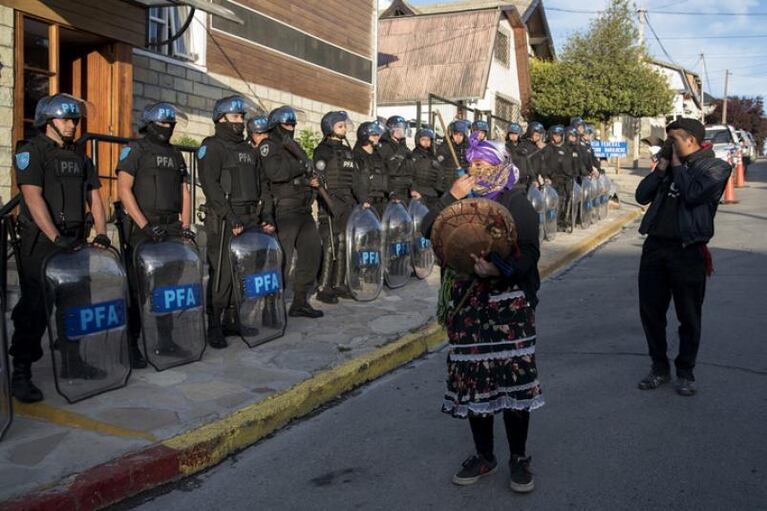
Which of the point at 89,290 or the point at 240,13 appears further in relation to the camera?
the point at 240,13

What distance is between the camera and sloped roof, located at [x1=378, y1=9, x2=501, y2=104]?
90.6 ft

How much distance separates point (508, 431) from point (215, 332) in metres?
3.27

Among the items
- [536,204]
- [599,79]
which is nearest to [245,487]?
[536,204]

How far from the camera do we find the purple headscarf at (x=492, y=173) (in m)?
3.70

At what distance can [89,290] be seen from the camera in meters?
4.89

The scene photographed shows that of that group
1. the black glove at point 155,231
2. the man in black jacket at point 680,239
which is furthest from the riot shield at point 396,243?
the man in black jacket at point 680,239

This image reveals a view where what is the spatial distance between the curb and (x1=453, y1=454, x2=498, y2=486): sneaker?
1418mm

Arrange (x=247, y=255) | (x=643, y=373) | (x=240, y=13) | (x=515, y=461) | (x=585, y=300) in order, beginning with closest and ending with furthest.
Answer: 1. (x=515, y=461)
2. (x=643, y=373)
3. (x=247, y=255)
4. (x=585, y=300)
5. (x=240, y=13)

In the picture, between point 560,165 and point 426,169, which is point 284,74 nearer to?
point 560,165

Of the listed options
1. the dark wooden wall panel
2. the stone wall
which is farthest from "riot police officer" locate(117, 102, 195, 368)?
the dark wooden wall panel

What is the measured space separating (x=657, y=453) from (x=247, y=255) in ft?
11.2

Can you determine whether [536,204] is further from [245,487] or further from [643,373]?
[245,487]

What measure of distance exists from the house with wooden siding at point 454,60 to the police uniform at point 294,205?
19.1 meters

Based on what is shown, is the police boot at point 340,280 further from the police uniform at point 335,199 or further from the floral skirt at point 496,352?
the floral skirt at point 496,352
